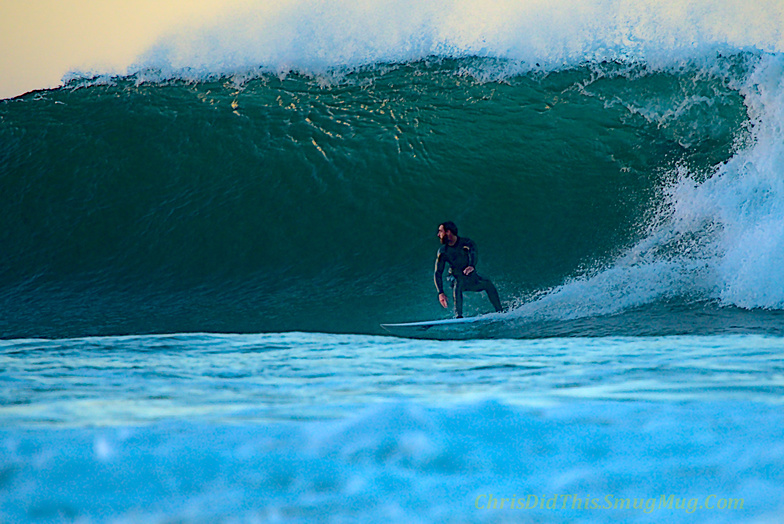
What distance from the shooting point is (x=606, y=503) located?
917 mm

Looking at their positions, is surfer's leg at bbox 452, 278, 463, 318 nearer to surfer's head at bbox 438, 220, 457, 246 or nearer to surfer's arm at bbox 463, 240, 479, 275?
surfer's arm at bbox 463, 240, 479, 275

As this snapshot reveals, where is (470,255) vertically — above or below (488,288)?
above

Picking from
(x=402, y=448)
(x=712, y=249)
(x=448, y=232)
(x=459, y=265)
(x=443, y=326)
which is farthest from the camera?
(x=712, y=249)

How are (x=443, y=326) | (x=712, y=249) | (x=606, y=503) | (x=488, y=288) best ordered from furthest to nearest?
(x=712, y=249)
(x=488, y=288)
(x=443, y=326)
(x=606, y=503)

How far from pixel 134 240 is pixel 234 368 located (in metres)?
7.17

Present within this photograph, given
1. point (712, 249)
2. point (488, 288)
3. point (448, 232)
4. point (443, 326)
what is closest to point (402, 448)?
point (443, 326)

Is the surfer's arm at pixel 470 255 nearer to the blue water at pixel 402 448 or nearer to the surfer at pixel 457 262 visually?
the surfer at pixel 457 262

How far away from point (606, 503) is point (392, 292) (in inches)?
242

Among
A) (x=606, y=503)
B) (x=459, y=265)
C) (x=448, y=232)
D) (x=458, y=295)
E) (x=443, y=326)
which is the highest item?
(x=448, y=232)

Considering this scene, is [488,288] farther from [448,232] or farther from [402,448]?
[402,448]

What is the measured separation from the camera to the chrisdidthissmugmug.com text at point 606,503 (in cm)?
90

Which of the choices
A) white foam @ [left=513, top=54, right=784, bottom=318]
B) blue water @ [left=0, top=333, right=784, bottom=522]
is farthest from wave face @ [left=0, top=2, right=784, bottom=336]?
blue water @ [left=0, top=333, right=784, bottom=522]

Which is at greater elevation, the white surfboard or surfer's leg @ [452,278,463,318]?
surfer's leg @ [452,278,463,318]

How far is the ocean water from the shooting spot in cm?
98
